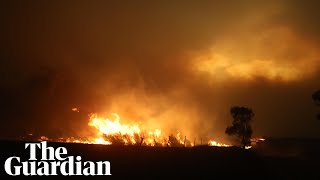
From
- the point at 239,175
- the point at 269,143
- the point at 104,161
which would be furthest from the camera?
the point at 269,143

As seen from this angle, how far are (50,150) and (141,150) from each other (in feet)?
20.2

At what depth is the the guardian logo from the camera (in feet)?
60.7

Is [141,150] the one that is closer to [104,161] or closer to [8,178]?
[104,161]

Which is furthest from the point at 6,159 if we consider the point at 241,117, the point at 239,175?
the point at 241,117

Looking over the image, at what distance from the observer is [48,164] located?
61.9 feet

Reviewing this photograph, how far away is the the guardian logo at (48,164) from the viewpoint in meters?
18.5

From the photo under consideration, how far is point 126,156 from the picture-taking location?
2216 centimetres

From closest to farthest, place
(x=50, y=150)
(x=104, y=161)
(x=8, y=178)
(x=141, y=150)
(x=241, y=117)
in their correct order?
(x=8, y=178)
(x=50, y=150)
(x=104, y=161)
(x=141, y=150)
(x=241, y=117)

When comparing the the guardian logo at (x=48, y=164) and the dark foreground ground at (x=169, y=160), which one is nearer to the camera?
the the guardian logo at (x=48, y=164)

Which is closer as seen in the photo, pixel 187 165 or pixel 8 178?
pixel 8 178

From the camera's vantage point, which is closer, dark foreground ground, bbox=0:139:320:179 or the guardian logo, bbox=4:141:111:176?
the guardian logo, bbox=4:141:111:176

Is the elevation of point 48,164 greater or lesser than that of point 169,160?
greater

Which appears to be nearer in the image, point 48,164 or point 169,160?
point 48,164

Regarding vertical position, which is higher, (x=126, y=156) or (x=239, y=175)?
(x=126, y=156)
